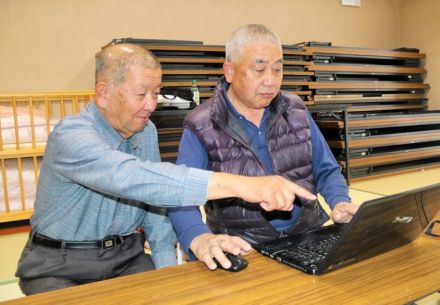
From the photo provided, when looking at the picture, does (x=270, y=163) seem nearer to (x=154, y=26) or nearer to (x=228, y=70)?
(x=228, y=70)

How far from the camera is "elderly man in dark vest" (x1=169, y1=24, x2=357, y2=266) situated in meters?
1.59

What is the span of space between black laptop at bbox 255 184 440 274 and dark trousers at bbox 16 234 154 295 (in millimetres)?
643

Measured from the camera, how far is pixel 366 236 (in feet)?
2.83

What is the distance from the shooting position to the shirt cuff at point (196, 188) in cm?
90

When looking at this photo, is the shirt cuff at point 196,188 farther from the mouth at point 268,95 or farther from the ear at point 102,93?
the mouth at point 268,95

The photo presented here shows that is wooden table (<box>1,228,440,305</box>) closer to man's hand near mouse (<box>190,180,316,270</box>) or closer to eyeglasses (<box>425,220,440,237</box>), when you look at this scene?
man's hand near mouse (<box>190,180,316,270</box>)

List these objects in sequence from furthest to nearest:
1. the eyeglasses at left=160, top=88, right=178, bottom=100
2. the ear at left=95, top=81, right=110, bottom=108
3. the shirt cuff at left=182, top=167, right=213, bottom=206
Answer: the eyeglasses at left=160, top=88, right=178, bottom=100 < the ear at left=95, top=81, right=110, bottom=108 < the shirt cuff at left=182, top=167, right=213, bottom=206

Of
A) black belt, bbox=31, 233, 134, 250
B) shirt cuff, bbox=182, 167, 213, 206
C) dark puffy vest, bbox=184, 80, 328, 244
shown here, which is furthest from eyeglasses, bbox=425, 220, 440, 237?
black belt, bbox=31, 233, 134, 250

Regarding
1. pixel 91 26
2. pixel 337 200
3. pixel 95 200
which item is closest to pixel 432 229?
pixel 337 200

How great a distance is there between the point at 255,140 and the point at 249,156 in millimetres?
142

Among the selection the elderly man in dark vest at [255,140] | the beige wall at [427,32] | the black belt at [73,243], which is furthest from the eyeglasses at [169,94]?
the beige wall at [427,32]

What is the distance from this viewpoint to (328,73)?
5082 mm

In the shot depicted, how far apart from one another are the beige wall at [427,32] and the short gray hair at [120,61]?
5.70 m

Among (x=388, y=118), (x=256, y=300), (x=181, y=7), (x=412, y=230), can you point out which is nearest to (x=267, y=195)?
(x=256, y=300)
